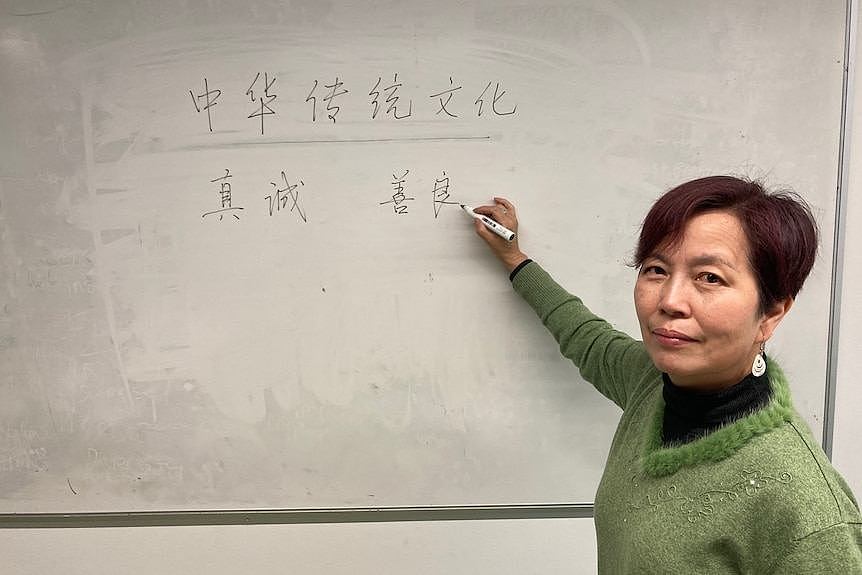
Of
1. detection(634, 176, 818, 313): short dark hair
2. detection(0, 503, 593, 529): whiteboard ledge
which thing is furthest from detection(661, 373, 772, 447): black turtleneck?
detection(0, 503, 593, 529): whiteboard ledge

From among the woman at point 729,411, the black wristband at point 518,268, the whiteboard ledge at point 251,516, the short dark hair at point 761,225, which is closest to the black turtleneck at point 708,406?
the woman at point 729,411

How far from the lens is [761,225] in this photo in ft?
2.40

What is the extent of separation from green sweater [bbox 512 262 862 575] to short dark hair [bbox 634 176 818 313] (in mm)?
144

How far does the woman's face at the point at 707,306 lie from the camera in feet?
2.41

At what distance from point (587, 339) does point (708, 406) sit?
329 mm

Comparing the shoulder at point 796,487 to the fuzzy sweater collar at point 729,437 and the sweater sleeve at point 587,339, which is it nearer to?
the fuzzy sweater collar at point 729,437

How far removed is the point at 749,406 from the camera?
777mm

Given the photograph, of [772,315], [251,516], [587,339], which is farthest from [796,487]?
[251,516]

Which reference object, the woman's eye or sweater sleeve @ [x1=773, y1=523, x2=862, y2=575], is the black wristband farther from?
sweater sleeve @ [x1=773, y1=523, x2=862, y2=575]

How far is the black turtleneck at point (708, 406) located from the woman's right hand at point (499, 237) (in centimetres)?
41

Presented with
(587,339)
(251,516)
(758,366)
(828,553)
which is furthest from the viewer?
(251,516)

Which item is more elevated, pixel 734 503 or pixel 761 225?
pixel 761 225

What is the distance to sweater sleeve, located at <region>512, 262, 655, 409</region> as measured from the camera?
1.04 metres

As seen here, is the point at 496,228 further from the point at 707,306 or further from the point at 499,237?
the point at 707,306
